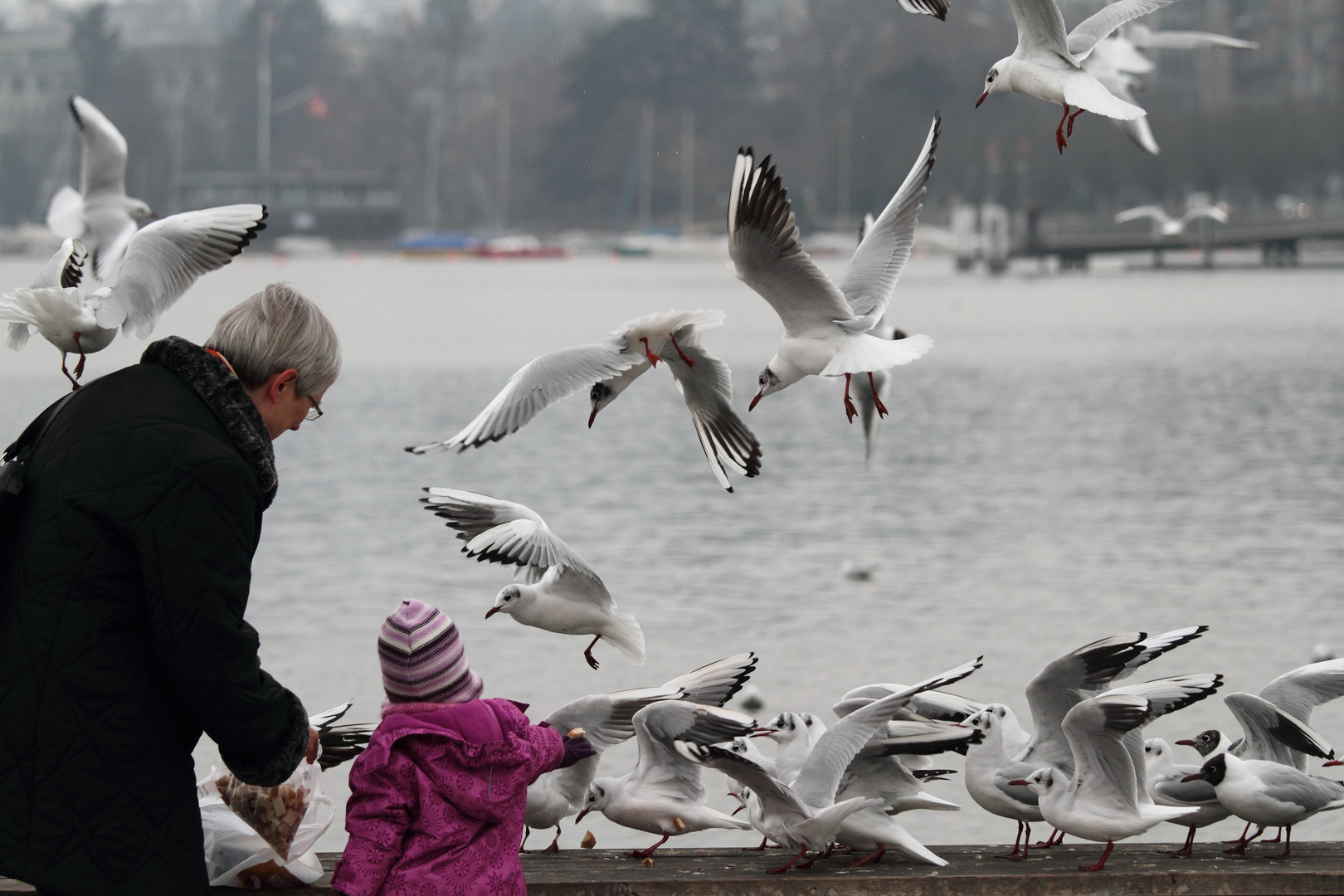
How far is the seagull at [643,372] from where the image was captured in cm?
391

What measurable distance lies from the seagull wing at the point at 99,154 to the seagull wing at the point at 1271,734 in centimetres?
369

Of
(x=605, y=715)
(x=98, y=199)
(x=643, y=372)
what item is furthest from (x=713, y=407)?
(x=98, y=199)

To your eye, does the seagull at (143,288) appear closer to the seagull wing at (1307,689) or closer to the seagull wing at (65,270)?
the seagull wing at (65,270)

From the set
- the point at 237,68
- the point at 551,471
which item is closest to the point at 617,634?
the point at 551,471

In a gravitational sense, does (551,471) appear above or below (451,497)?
below

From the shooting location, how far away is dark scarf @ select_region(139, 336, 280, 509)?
2.51 meters

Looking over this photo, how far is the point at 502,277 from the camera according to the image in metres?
65.2

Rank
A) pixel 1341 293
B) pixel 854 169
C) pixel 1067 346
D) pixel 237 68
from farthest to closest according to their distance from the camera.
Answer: pixel 237 68
pixel 854 169
pixel 1341 293
pixel 1067 346

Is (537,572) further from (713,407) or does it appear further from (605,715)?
(713,407)

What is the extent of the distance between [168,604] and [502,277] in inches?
2493

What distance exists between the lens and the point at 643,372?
3900 mm

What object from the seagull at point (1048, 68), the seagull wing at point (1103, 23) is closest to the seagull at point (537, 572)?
the seagull at point (1048, 68)

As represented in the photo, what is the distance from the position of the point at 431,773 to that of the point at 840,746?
1.12 metres

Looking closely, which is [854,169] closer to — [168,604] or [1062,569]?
[1062,569]
